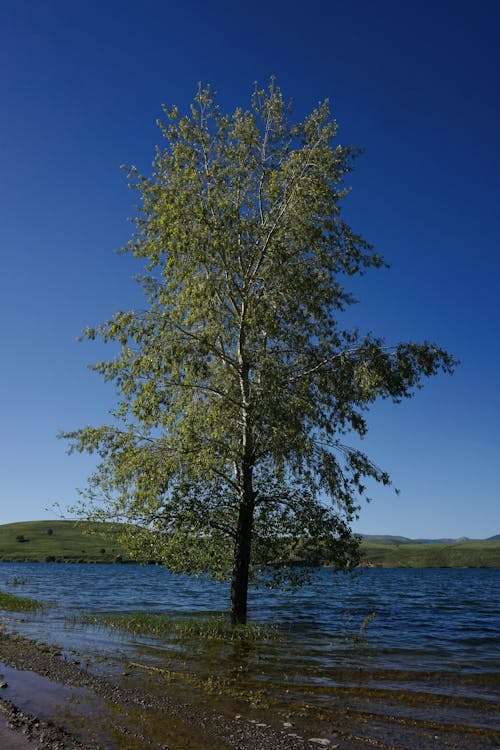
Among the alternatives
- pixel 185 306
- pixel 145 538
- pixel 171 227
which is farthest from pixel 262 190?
pixel 145 538

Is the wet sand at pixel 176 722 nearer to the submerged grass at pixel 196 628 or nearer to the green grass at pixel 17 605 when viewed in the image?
the submerged grass at pixel 196 628

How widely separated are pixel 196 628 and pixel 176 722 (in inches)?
505

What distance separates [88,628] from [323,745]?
51.4 ft

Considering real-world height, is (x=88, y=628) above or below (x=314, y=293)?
below

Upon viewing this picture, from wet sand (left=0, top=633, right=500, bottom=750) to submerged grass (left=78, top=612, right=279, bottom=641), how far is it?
8.38 meters

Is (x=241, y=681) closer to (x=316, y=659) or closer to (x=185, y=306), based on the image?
(x=316, y=659)

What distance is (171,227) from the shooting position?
23641mm

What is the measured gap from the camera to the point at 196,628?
2238cm

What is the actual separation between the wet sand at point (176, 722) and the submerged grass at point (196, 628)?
838 cm

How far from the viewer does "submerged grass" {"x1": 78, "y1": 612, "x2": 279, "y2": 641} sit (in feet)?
69.8

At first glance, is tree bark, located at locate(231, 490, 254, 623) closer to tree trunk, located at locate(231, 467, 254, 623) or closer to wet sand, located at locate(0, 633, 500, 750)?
tree trunk, located at locate(231, 467, 254, 623)

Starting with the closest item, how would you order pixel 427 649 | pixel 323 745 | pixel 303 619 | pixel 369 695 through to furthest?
1. pixel 323 745
2. pixel 369 695
3. pixel 427 649
4. pixel 303 619

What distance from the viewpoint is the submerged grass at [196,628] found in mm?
21277

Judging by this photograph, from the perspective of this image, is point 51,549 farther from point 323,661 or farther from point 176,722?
point 176,722
